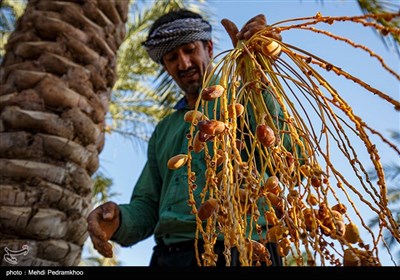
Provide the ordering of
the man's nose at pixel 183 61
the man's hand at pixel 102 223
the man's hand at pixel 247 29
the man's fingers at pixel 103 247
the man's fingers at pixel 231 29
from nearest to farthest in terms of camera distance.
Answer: the man's hand at pixel 247 29
the man's fingers at pixel 231 29
the man's fingers at pixel 103 247
the man's hand at pixel 102 223
the man's nose at pixel 183 61

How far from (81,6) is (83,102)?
0.58 meters

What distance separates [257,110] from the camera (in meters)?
1.10

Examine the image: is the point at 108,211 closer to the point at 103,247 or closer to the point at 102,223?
the point at 102,223

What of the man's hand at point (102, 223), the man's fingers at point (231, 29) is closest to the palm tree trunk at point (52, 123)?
the man's hand at point (102, 223)

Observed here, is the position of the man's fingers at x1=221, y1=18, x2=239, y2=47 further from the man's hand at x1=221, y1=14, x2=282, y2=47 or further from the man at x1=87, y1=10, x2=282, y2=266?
the man at x1=87, y1=10, x2=282, y2=266

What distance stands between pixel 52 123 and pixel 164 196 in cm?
54

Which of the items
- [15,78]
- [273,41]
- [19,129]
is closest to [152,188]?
[19,129]

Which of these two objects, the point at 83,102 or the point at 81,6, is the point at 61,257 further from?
the point at 81,6

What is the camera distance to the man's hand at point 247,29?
120 centimetres

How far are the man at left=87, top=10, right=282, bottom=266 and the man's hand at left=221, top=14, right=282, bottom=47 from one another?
1.89ft

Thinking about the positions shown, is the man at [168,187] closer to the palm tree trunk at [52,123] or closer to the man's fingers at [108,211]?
the man's fingers at [108,211]

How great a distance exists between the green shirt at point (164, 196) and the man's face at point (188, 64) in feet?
0.38

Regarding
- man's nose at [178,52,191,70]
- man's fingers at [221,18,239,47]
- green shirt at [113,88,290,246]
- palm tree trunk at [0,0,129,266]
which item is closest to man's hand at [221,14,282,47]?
man's fingers at [221,18,239,47]

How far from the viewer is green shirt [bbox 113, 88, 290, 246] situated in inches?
70.7
